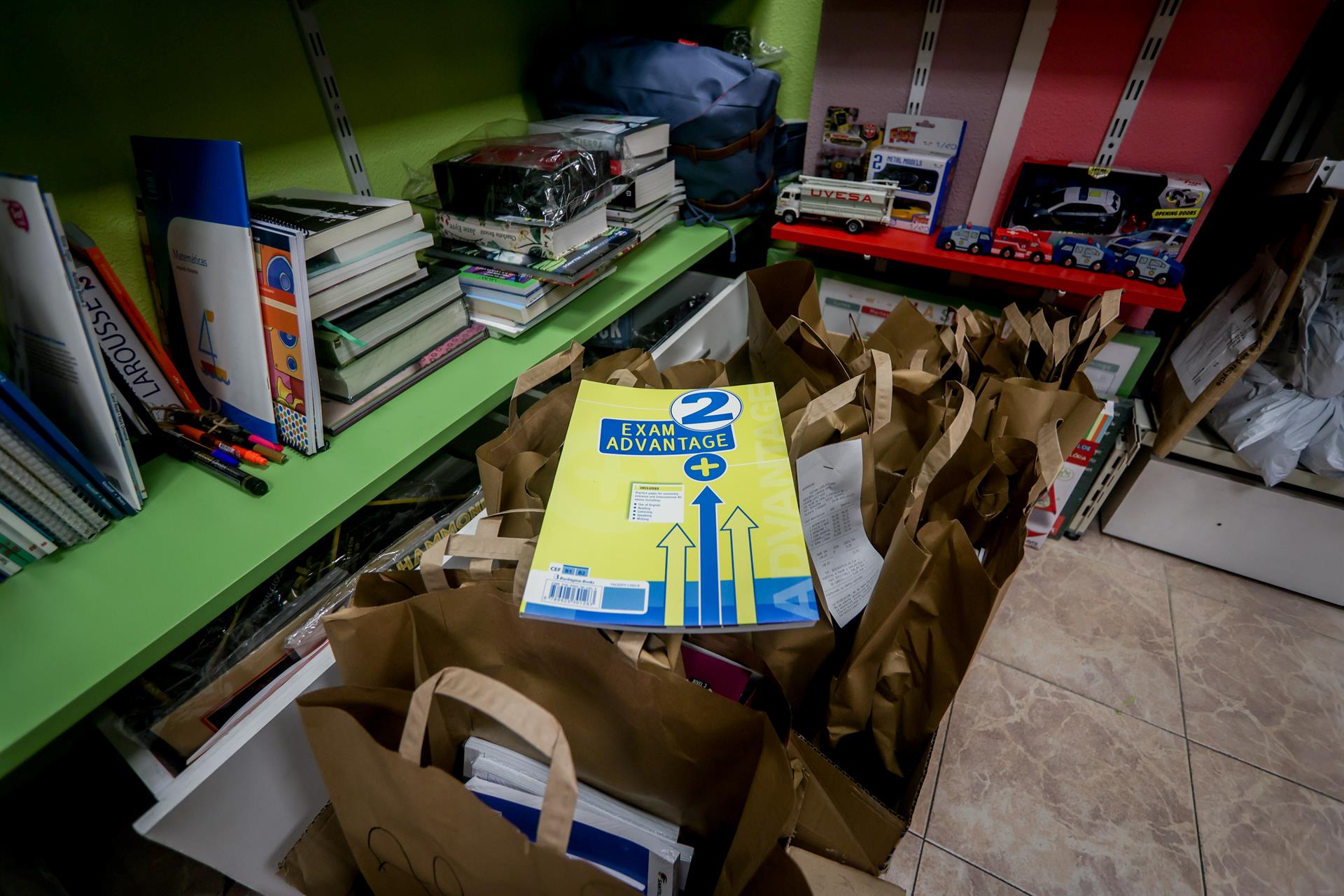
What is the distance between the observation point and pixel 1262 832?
105 cm

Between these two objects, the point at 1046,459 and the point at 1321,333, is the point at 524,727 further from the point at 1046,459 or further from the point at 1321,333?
the point at 1321,333

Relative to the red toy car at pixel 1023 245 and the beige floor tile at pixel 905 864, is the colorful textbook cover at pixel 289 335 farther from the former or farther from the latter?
the red toy car at pixel 1023 245

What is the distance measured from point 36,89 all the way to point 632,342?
1.06 metres

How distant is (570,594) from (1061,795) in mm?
1112

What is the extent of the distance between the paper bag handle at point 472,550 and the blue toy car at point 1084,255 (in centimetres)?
118

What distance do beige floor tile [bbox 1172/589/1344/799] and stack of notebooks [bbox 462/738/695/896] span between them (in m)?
1.21

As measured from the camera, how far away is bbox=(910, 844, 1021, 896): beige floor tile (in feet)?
3.21

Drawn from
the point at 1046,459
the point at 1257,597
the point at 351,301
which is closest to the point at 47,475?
the point at 351,301

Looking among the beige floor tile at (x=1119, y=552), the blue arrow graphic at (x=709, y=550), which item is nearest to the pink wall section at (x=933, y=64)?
the beige floor tile at (x=1119, y=552)

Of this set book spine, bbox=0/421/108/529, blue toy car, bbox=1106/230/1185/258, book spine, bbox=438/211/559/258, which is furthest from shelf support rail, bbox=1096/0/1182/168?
book spine, bbox=0/421/108/529

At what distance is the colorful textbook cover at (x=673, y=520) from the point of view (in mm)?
543

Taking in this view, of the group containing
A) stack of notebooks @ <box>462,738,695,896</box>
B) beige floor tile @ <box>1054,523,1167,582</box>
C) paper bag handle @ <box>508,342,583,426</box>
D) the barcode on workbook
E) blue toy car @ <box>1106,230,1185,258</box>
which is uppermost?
blue toy car @ <box>1106,230,1185,258</box>

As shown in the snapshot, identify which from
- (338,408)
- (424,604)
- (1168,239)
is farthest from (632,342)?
(1168,239)

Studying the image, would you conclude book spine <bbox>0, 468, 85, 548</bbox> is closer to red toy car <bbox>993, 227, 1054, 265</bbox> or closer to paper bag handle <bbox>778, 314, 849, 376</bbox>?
paper bag handle <bbox>778, 314, 849, 376</bbox>
